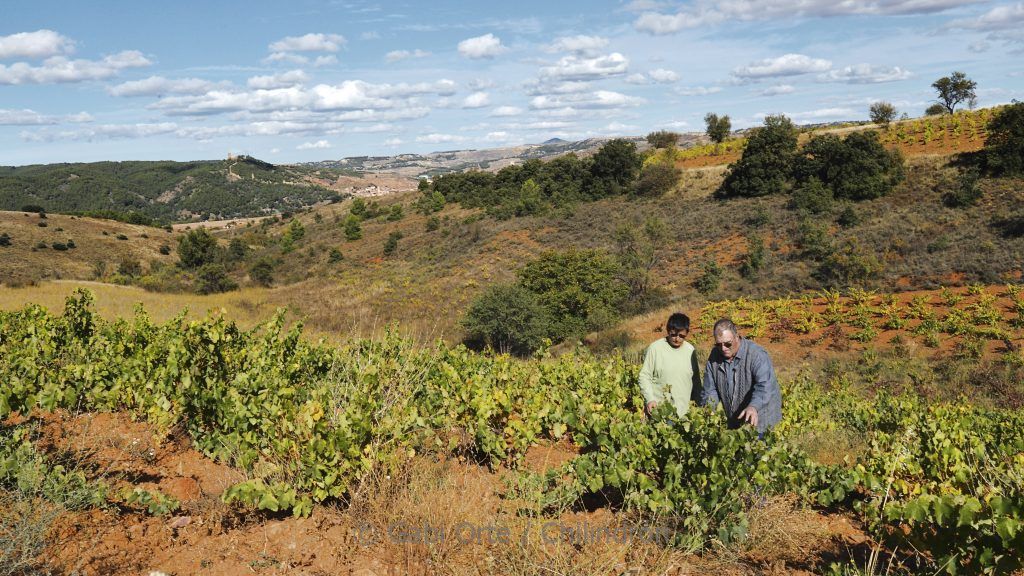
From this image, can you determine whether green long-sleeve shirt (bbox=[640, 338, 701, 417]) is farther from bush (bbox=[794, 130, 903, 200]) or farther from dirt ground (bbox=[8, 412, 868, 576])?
bush (bbox=[794, 130, 903, 200])

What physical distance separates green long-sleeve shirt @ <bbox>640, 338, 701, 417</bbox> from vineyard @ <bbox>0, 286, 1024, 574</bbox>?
278 millimetres

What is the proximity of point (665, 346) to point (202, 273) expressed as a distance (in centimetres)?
3096

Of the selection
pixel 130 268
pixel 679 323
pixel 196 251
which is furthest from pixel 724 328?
pixel 130 268

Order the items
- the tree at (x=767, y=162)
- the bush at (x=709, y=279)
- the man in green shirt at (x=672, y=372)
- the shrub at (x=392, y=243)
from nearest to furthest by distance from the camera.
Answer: the man in green shirt at (x=672, y=372) → the bush at (x=709, y=279) → the tree at (x=767, y=162) → the shrub at (x=392, y=243)

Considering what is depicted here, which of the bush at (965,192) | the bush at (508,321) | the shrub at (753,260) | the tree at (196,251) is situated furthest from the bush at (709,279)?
the tree at (196,251)

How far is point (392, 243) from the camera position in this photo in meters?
41.2

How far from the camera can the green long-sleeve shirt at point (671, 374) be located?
14.6 ft

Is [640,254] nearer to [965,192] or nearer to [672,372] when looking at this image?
[965,192]

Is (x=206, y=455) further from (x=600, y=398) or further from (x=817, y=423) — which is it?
(x=817, y=423)

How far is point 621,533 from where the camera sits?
3.34m

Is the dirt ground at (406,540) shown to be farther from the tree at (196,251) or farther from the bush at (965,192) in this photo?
the tree at (196,251)

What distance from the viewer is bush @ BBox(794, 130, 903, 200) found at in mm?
30391

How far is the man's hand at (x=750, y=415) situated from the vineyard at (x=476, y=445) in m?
0.22

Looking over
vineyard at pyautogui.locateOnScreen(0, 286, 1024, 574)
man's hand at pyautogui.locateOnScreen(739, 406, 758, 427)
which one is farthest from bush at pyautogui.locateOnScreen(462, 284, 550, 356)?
man's hand at pyautogui.locateOnScreen(739, 406, 758, 427)
